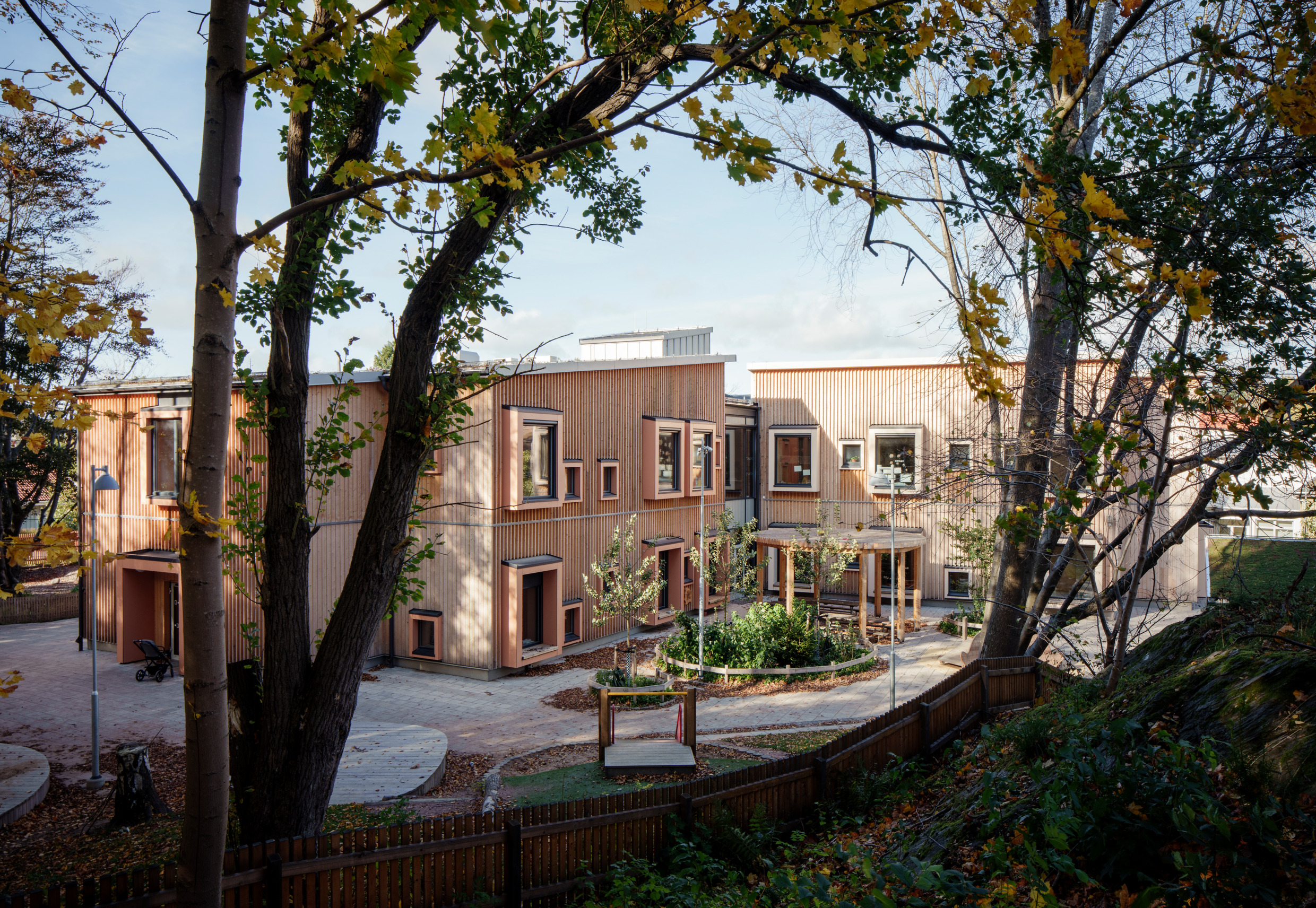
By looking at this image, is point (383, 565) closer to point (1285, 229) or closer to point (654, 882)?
point (654, 882)

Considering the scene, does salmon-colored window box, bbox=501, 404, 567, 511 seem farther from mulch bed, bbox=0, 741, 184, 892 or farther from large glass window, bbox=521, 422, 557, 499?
mulch bed, bbox=0, 741, 184, 892

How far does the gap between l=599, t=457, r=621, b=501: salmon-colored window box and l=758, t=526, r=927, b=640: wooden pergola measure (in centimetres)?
474

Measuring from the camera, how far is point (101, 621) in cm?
1912

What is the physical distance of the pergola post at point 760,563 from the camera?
24.2 metres

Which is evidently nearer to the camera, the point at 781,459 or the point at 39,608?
the point at 39,608

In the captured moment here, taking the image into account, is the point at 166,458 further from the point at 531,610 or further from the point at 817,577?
the point at 817,577

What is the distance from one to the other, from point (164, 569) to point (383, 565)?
14431 mm

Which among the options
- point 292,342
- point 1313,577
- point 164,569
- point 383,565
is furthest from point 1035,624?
point 164,569

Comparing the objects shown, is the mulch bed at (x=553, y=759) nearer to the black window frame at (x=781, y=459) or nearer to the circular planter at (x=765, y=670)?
the circular planter at (x=765, y=670)

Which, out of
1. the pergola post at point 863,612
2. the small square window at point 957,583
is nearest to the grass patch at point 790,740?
the pergola post at point 863,612

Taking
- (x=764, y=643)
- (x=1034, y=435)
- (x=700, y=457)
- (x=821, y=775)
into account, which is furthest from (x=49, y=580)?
(x=1034, y=435)

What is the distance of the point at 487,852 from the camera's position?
6387mm

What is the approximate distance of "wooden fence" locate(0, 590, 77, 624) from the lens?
938 inches

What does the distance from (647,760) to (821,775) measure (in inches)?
116
